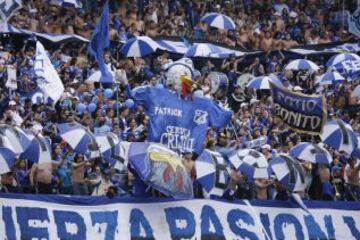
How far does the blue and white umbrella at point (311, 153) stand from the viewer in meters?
22.7

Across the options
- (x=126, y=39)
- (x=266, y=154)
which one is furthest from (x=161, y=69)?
(x=266, y=154)

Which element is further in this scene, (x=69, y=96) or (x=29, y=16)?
(x=29, y=16)

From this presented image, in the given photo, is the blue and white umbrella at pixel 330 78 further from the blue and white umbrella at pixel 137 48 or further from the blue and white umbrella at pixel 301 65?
the blue and white umbrella at pixel 137 48

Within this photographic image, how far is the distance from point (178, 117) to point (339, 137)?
3.11 meters

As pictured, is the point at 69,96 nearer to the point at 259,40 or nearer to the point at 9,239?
the point at 9,239

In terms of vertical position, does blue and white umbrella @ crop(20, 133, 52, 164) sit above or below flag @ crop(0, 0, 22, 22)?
below

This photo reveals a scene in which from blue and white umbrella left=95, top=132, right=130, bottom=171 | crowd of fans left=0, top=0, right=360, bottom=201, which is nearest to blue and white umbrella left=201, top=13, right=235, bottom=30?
crowd of fans left=0, top=0, right=360, bottom=201

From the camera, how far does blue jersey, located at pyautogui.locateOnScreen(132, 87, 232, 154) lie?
21375 millimetres

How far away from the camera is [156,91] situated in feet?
70.1

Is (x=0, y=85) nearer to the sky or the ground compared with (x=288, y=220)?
nearer to the sky

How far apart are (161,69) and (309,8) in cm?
880

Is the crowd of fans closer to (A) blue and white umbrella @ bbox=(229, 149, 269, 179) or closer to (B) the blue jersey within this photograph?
(A) blue and white umbrella @ bbox=(229, 149, 269, 179)

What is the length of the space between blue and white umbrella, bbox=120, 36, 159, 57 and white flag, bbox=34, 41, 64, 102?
138 inches

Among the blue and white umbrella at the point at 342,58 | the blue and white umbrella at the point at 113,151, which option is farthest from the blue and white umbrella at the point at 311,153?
the blue and white umbrella at the point at 342,58
